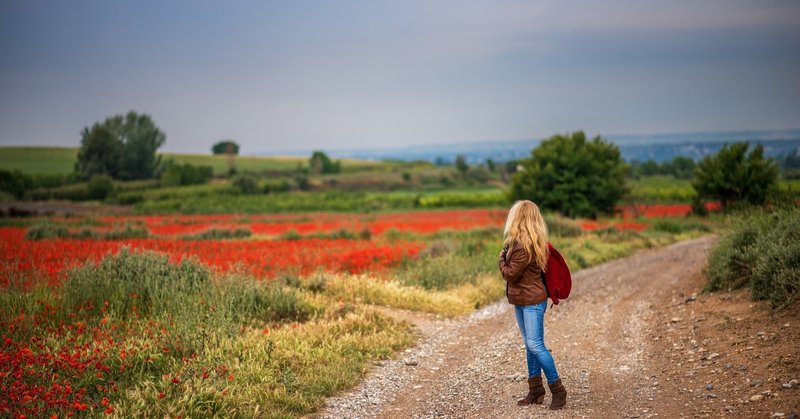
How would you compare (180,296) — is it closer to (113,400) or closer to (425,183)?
(113,400)

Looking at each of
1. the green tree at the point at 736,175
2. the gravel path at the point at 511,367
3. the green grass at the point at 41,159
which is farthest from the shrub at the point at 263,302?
the green grass at the point at 41,159

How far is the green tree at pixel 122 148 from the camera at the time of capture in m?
80.4

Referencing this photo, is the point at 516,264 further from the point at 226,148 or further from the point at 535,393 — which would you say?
the point at 226,148

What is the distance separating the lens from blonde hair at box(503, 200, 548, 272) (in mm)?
6980

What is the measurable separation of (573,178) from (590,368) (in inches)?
1273

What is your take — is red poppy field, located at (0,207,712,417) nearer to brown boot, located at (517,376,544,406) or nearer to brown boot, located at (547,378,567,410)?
brown boot, located at (517,376,544,406)

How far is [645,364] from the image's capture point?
8758 millimetres

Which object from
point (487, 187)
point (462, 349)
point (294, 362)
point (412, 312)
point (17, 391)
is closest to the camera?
point (17, 391)

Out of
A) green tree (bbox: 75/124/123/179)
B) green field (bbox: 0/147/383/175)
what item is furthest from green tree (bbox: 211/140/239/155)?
green tree (bbox: 75/124/123/179)

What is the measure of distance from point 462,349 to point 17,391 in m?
6.36

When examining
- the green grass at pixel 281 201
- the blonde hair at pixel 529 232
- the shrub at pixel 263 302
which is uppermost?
the blonde hair at pixel 529 232

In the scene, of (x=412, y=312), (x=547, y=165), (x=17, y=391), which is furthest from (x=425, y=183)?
(x=17, y=391)

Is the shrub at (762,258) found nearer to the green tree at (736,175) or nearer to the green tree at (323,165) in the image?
the green tree at (736,175)

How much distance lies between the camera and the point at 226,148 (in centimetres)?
16662
